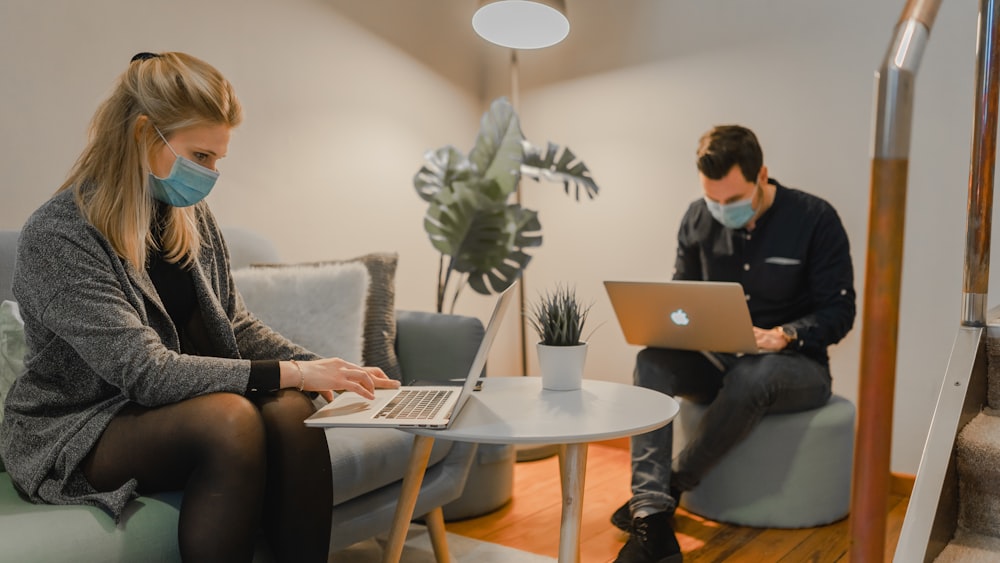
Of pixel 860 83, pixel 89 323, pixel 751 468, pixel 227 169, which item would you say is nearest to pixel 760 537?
pixel 751 468

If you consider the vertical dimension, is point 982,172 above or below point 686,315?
above

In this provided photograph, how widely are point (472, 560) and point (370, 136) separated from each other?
162cm

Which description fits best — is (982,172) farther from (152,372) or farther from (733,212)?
(152,372)

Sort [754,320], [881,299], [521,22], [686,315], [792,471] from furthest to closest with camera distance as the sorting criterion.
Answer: [521,22], [754,320], [792,471], [686,315], [881,299]

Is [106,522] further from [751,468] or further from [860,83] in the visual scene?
[860,83]

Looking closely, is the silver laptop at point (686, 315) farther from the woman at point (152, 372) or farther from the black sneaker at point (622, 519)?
the woman at point (152, 372)

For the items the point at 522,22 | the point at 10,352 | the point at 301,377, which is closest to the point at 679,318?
the point at 301,377

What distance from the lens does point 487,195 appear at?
8.15 feet

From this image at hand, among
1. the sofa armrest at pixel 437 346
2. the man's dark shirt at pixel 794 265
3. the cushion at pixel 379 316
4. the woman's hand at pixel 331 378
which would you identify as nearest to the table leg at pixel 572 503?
the woman's hand at pixel 331 378

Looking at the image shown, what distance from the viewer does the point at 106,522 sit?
41.0 inches

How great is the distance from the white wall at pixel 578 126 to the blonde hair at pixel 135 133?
0.77 metres

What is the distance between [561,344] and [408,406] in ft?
1.16

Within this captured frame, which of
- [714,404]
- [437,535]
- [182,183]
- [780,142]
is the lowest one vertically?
[437,535]

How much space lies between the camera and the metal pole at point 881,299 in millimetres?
559
